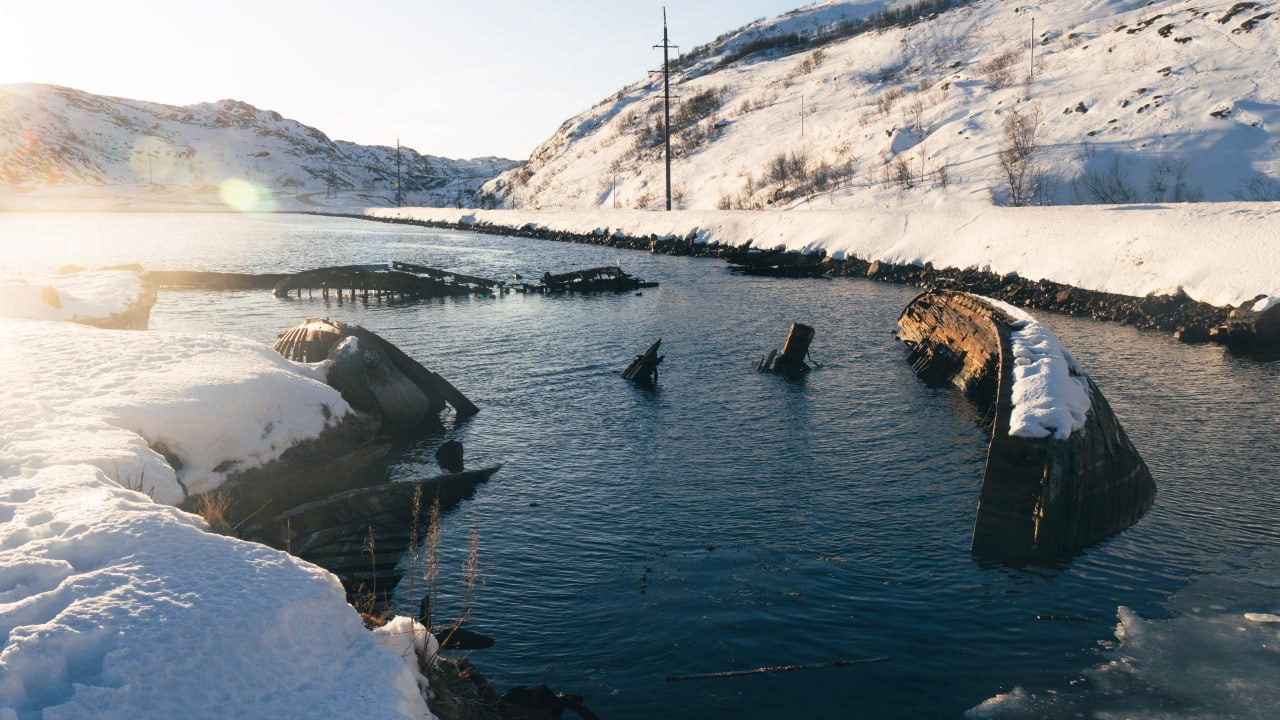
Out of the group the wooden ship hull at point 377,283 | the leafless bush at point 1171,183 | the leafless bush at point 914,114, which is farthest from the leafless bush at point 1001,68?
the wooden ship hull at point 377,283

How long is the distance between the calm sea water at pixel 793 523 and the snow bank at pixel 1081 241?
4.76 metres

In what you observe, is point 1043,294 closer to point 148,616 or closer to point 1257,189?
point 1257,189

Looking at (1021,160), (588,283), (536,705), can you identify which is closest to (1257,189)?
(1021,160)

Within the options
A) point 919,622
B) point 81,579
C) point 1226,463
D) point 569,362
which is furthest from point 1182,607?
point 569,362

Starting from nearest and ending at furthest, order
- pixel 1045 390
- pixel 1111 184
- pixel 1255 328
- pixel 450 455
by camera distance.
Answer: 1. pixel 1045 390
2. pixel 450 455
3. pixel 1255 328
4. pixel 1111 184

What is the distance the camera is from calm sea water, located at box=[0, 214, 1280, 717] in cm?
911

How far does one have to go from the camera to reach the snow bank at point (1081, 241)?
97.9 feet

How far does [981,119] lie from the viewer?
6788 cm

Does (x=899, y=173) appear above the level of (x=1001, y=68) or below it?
below

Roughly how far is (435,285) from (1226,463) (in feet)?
125

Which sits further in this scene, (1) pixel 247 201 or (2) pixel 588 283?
(1) pixel 247 201

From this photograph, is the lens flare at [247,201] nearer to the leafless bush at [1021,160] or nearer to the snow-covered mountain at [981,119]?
the snow-covered mountain at [981,119]

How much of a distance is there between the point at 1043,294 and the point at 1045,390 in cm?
2527

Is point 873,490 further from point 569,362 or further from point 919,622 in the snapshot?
point 569,362
